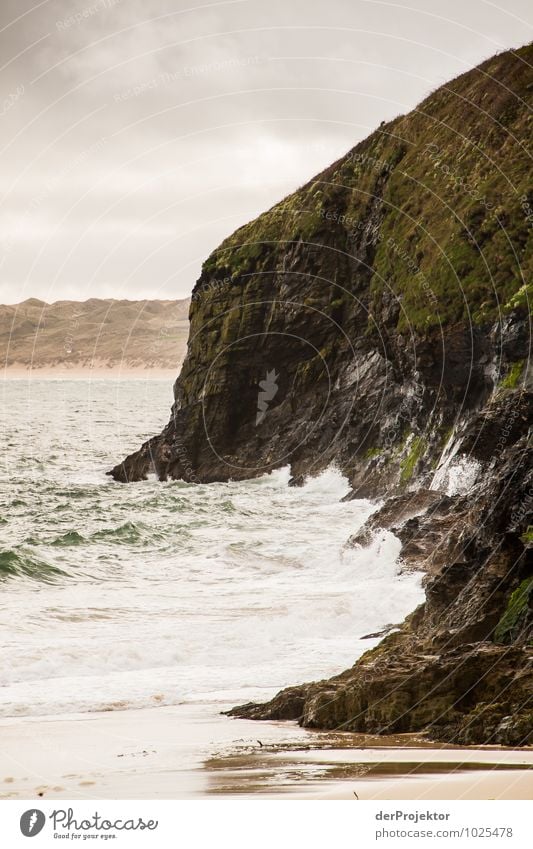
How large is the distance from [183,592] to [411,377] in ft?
66.0

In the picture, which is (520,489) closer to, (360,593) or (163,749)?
(163,749)

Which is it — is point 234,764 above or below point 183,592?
above

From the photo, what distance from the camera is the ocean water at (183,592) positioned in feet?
60.1

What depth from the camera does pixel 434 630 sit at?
620 inches

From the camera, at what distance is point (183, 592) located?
2664 cm

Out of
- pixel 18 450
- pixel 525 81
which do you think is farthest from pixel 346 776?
pixel 18 450

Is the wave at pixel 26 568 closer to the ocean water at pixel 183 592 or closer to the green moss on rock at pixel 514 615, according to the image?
the ocean water at pixel 183 592

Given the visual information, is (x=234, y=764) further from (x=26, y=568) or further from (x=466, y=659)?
(x=26, y=568)

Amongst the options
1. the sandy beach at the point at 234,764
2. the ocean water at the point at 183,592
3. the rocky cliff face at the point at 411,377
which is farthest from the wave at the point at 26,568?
the sandy beach at the point at 234,764

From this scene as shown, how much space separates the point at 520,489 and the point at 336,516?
956 inches

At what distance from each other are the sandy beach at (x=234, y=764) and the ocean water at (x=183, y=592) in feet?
7.51

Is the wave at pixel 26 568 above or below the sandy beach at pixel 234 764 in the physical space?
below

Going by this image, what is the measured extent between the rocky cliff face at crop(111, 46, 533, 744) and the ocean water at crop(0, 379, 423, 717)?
1952 millimetres

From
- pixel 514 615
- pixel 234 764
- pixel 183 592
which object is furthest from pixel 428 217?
pixel 234 764
